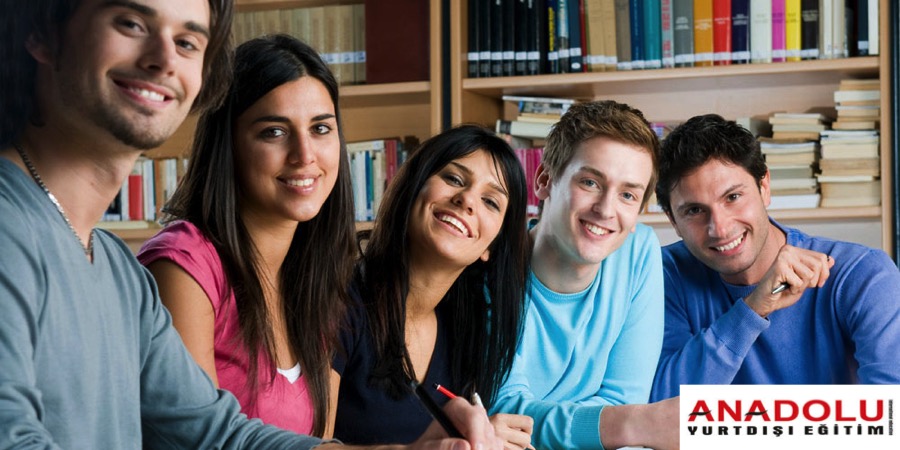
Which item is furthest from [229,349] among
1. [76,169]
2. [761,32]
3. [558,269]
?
[761,32]

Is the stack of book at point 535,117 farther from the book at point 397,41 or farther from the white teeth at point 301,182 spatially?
the white teeth at point 301,182

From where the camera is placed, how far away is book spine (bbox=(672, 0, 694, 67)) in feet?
10.6

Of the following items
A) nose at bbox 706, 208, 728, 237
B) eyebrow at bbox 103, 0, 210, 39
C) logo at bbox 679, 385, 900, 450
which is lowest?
logo at bbox 679, 385, 900, 450

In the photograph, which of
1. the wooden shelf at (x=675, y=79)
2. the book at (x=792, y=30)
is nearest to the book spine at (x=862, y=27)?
the wooden shelf at (x=675, y=79)

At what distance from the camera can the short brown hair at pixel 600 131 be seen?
192 cm

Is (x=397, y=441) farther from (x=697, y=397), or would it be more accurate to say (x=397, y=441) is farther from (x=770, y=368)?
(x=770, y=368)

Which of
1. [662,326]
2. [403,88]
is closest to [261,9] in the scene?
[403,88]

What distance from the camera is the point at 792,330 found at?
2078 millimetres

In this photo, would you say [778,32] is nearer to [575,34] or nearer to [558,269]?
[575,34]

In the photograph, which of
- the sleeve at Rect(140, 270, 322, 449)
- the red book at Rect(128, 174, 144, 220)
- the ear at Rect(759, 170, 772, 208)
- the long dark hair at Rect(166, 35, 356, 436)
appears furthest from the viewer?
the red book at Rect(128, 174, 144, 220)

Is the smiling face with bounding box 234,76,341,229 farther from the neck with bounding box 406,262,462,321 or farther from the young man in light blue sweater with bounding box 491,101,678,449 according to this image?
the young man in light blue sweater with bounding box 491,101,678,449

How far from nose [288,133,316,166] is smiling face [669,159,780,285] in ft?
3.13

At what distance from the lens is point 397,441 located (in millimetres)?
1632

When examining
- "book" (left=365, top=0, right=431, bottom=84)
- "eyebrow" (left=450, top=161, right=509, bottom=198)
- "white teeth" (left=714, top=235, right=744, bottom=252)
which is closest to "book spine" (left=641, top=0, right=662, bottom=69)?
"book" (left=365, top=0, right=431, bottom=84)
